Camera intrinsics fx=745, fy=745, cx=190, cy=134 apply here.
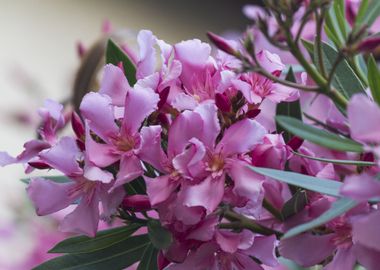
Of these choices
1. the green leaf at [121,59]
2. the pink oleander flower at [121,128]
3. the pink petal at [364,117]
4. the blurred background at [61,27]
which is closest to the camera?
the pink petal at [364,117]

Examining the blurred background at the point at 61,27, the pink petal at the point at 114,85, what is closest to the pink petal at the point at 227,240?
the pink petal at the point at 114,85

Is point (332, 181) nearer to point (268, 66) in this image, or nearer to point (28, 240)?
point (268, 66)

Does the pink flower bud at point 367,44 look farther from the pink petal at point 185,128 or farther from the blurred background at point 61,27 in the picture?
the blurred background at point 61,27

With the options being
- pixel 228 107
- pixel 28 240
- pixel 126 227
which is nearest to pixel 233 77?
pixel 228 107

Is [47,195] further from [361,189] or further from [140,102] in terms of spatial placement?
[361,189]

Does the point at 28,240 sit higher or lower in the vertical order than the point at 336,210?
lower

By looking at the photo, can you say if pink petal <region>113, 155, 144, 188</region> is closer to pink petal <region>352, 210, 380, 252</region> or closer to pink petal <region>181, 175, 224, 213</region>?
pink petal <region>181, 175, 224, 213</region>

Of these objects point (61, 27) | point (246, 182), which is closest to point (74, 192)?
point (246, 182)
